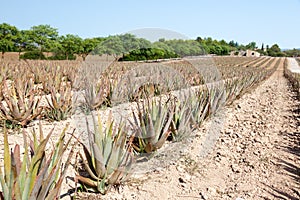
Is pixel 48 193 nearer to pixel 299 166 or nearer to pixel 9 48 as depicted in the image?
pixel 299 166

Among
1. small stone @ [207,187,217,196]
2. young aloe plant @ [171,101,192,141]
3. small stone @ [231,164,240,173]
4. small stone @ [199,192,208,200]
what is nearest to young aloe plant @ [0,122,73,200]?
small stone @ [199,192,208,200]

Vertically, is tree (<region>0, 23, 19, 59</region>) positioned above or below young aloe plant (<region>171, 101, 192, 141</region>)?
above

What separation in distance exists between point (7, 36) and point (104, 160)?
48981 millimetres

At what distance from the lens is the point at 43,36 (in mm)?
53969

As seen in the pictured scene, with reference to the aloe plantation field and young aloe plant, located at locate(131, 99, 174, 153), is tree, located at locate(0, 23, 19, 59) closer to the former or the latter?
the aloe plantation field

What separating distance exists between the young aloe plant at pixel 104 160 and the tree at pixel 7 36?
4398 cm

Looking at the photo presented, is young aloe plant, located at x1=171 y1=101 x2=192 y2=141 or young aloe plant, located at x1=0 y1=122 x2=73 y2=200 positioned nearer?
young aloe plant, located at x1=0 y1=122 x2=73 y2=200

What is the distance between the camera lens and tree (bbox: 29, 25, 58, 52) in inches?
1998

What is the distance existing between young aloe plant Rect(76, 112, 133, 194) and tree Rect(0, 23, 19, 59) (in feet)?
144

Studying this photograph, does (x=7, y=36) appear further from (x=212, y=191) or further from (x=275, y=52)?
(x=275, y=52)

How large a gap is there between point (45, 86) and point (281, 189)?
6.08 metres

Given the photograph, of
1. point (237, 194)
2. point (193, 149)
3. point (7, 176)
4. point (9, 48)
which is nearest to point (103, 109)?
point (193, 149)

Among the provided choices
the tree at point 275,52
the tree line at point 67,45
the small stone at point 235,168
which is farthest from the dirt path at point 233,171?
Answer: the tree at point 275,52

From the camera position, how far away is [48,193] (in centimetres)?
196
